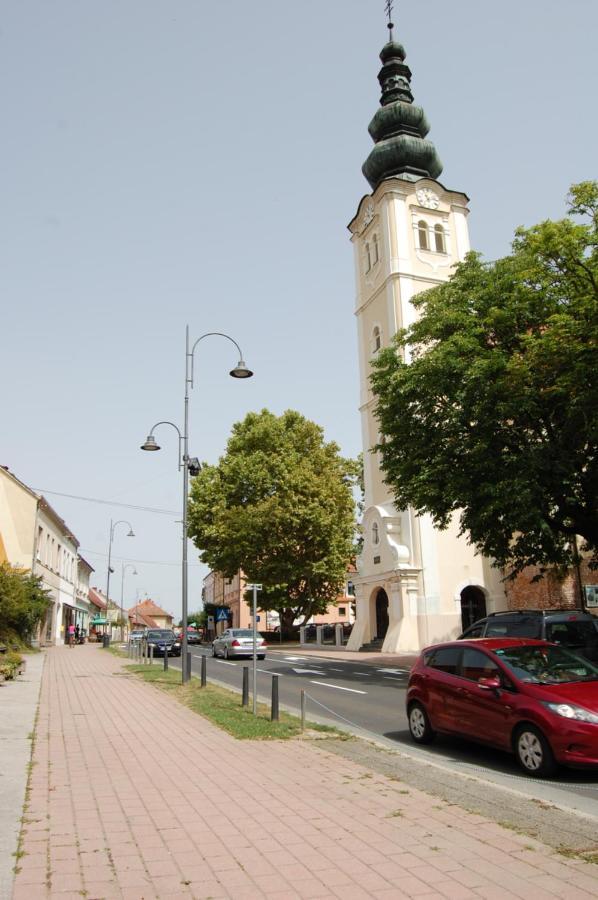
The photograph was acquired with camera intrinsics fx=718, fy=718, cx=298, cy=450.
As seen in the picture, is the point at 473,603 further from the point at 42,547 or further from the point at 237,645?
the point at 42,547

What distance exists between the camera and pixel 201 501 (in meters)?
47.4

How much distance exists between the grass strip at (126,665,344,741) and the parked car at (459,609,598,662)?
17.0ft

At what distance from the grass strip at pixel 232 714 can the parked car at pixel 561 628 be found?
17.0ft

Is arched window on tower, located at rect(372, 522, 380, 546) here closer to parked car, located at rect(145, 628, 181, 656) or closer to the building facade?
parked car, located at rect(145, 628, 181, 656)

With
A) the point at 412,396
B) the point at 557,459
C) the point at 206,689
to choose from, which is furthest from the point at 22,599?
the point at 557,459

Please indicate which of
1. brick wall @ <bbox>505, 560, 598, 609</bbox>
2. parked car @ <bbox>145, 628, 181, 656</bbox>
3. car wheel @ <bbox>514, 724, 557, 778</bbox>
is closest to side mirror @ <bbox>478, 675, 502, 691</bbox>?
car wheel @ <bbox>514, 724, 557, 778</bbox>

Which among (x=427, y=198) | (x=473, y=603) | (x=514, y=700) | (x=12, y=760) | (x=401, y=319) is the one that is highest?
(x=427, y=198)

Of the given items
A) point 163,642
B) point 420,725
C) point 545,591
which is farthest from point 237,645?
point 420,725

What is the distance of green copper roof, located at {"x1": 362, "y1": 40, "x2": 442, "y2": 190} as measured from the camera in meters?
39.8

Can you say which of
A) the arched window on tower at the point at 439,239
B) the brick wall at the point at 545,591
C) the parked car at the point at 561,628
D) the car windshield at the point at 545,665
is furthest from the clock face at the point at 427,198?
the car windshield at the point at 545,665

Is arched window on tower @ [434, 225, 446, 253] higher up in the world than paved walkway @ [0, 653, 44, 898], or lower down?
higher up

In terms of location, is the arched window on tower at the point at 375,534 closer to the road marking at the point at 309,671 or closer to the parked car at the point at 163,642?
the parked car at the point at 163,642

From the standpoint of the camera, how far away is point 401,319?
118ft

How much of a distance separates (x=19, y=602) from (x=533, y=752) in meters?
26.1
